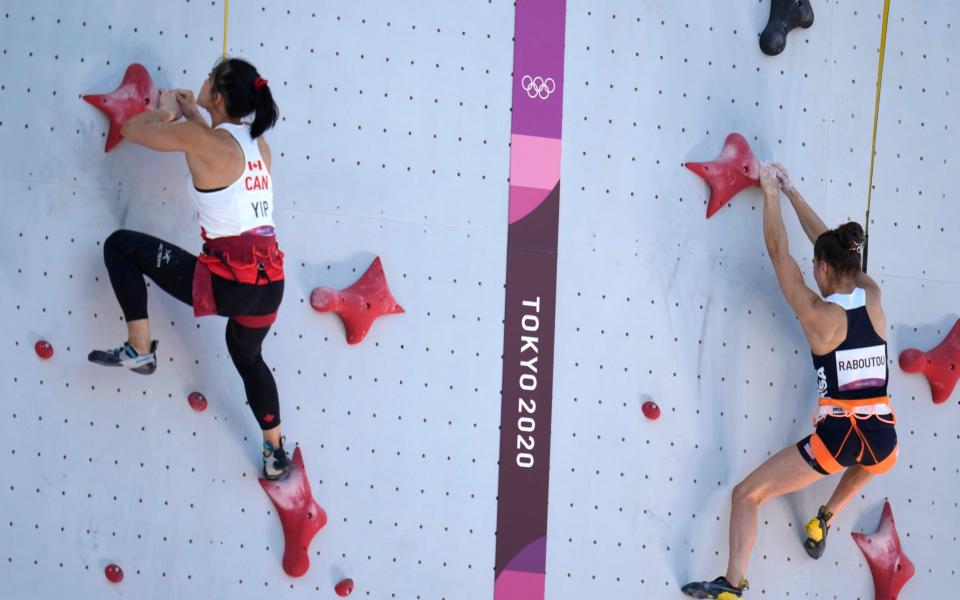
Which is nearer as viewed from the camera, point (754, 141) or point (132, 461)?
point (132, 461)

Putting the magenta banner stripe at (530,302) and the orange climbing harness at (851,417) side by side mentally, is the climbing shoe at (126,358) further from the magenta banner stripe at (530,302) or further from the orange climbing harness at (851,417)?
the orange climbing harness at (851,417)

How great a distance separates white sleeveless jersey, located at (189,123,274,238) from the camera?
2848 millimetres

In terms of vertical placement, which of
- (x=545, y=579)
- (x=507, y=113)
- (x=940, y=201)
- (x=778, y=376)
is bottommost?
(x=545, y=579)

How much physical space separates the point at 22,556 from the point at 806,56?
10.2 ft

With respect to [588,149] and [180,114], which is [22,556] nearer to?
[180,114]

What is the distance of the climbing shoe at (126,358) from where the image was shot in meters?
3.06

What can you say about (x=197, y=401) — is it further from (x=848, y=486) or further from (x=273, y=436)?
(x=848, y=486)

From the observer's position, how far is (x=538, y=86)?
353cm

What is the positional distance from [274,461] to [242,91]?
3.75ft

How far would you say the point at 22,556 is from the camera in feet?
10.5

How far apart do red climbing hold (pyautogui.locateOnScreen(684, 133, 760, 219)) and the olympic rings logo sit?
55 centimetres

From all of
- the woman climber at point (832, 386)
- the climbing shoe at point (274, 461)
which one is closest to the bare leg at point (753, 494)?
the woman climber at point (832, 386)

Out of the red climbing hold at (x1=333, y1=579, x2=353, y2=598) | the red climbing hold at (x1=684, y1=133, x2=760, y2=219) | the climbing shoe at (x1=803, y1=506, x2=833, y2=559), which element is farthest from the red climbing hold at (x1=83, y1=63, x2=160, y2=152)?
the climbing shoe at (x1=803, y1=506, x2=833, y2=559)

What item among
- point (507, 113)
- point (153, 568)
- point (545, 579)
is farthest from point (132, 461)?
point (507, 113)
